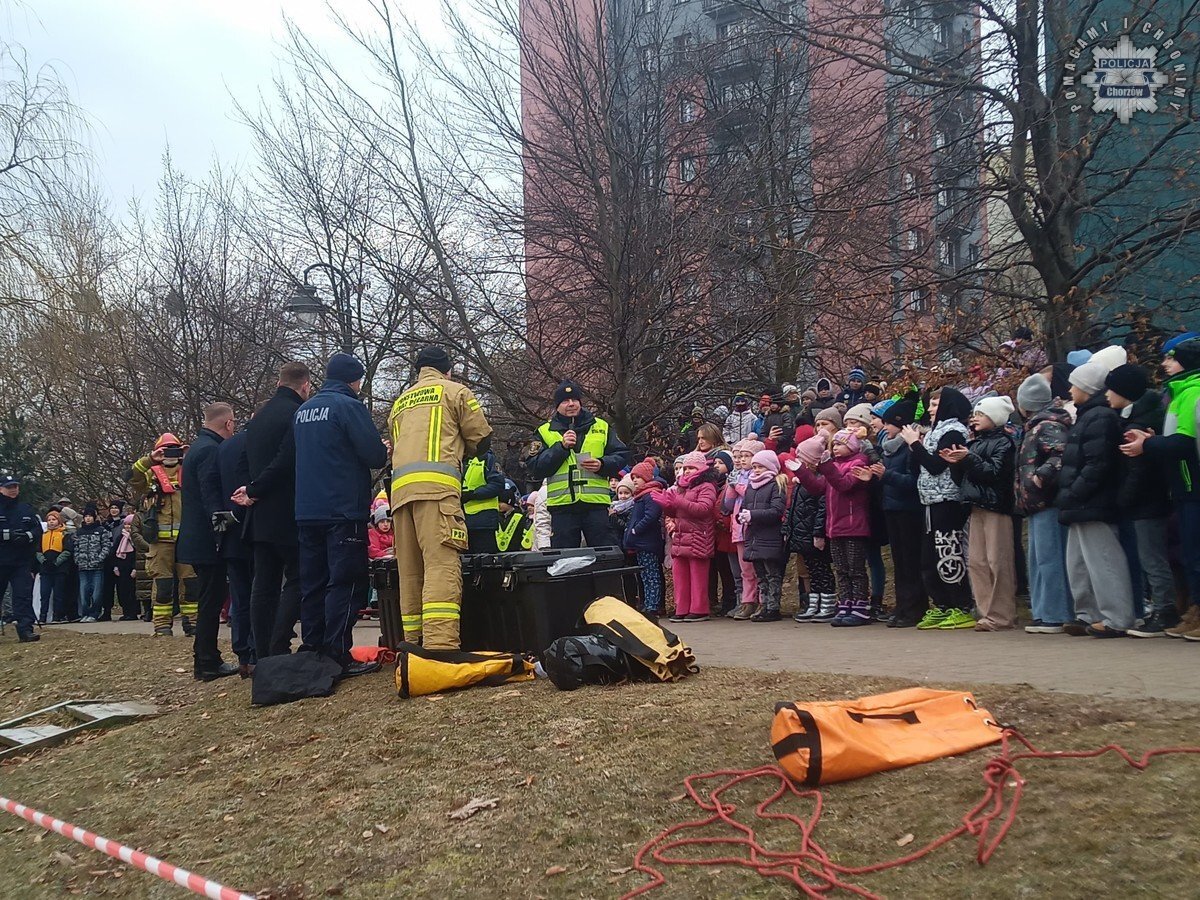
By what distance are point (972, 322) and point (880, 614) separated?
5.13 m

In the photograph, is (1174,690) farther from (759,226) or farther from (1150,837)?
(759,226)

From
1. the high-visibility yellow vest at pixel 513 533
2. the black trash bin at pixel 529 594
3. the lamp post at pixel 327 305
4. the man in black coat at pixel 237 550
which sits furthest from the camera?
the lamp post at pixel 327 305

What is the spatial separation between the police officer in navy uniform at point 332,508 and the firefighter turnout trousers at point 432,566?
1.42 ft

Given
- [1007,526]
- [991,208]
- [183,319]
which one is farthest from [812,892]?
[183,319]

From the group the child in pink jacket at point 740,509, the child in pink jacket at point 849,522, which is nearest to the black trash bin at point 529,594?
the child in pink jacket at point 849,522

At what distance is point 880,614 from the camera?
427 inches

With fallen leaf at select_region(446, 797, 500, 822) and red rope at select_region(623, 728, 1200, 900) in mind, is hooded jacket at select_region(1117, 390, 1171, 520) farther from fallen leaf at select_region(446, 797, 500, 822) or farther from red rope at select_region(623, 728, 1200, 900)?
fallen leaf at select_region(446, 797, 500, 822)

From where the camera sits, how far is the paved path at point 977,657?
5.88 m

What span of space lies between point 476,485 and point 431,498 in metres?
3.49

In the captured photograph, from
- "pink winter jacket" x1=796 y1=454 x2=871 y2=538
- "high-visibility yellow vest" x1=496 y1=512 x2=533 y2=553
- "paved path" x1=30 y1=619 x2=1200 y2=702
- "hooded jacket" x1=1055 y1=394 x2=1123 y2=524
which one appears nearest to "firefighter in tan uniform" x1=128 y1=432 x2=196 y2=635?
"high-visibility yellow vest" x1=496 y1=512 x2=533 y2=553

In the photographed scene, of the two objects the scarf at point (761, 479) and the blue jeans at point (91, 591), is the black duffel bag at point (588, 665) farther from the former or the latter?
the blue jeans at point (91, 591)

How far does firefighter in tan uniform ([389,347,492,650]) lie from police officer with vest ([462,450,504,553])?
2884mm

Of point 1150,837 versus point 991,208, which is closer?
point 1150,837

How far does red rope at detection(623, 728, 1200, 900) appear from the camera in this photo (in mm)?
3698
